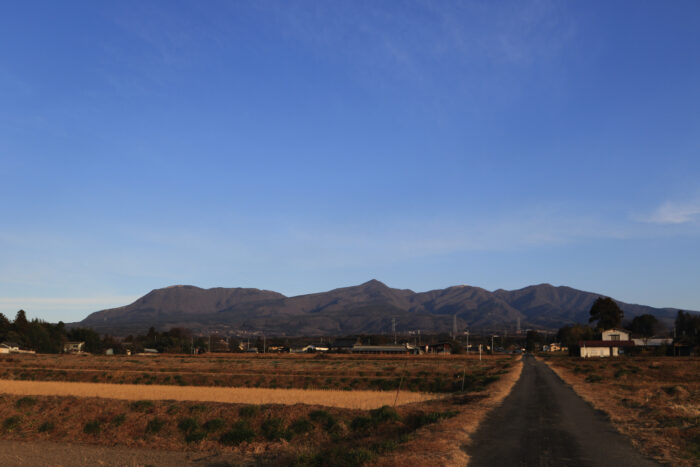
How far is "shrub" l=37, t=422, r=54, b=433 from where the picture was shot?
26734 millimetres

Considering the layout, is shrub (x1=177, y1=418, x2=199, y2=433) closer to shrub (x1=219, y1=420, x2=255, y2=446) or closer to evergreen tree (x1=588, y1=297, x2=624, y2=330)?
shrub (x1=219, y1=420, x2=255, y2=446)

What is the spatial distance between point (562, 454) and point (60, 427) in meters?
23.5

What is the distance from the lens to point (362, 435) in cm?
2264

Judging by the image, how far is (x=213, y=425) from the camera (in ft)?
81.1

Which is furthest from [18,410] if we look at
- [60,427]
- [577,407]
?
[577,407]

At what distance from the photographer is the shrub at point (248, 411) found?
25.9 m

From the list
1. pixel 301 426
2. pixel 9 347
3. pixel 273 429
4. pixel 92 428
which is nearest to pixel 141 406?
pixel 92 428

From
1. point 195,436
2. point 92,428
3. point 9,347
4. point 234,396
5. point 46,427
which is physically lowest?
point 9,347

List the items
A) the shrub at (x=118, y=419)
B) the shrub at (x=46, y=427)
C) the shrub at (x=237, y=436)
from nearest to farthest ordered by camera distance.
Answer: the shrub at (x=237, y=436)
the shrub at (x=118, y=419)
the shrub at (x=46, y=427)

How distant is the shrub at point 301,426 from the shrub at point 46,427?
1254cm

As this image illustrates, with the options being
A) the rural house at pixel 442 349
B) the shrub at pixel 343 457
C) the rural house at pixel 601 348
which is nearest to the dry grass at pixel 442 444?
the shrub at pixel 343 457

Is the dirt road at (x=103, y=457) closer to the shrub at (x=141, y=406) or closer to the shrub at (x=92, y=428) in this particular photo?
the shrub at (x=92, y=428)

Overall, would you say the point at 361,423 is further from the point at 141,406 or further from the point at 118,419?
the point at 118,419

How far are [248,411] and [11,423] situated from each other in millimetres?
12509
